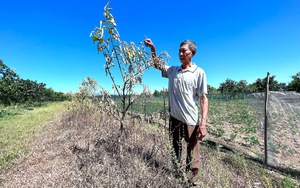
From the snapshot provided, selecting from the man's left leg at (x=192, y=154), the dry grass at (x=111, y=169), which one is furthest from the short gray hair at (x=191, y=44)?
the dry grass at (x=111, y=169)

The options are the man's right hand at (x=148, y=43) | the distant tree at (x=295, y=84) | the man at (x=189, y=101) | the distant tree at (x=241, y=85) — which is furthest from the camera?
the distant tree at (x=241, y=85)

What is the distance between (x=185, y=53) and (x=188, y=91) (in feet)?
1.37

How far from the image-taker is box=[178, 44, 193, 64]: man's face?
2055 mm

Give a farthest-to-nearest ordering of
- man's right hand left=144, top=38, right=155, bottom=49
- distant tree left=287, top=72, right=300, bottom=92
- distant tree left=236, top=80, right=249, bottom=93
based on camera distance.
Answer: distant tree left=236, top=80, right=249, bottom=93, distant tree left=287, top=72, right=300, bottom=92, man's right hand left=144, top=38, right=155, bottom=49

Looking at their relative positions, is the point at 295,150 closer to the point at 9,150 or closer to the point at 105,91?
the point at 105,91

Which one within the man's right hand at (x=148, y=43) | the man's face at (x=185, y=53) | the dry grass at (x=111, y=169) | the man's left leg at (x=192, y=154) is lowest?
the dry grass at (x=111, y=169)

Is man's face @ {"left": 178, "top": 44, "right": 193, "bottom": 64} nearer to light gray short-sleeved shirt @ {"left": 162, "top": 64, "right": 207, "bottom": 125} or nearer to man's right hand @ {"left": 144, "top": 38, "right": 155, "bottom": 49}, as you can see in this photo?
light gray short-sleeved shirt @ {"left": 162, "top": 64, "right": 207, "bottom": 125}

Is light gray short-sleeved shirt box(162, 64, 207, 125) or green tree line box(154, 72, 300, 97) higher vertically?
green tree line box(154, 72, 300, 97)

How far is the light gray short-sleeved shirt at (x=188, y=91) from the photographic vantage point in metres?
2.03

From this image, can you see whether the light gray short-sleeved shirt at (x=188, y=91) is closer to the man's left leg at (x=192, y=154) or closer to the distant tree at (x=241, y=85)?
the man's left leg at (x=192, y=154)

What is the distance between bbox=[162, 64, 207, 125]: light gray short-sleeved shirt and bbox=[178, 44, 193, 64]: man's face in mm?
111

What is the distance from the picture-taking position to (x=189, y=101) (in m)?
2.04

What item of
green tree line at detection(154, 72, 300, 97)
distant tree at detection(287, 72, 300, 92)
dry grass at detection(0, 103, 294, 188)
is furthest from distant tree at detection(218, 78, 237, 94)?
dry grass at detection(0, 103, 294, 188)

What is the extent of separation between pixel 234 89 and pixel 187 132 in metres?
58.0
